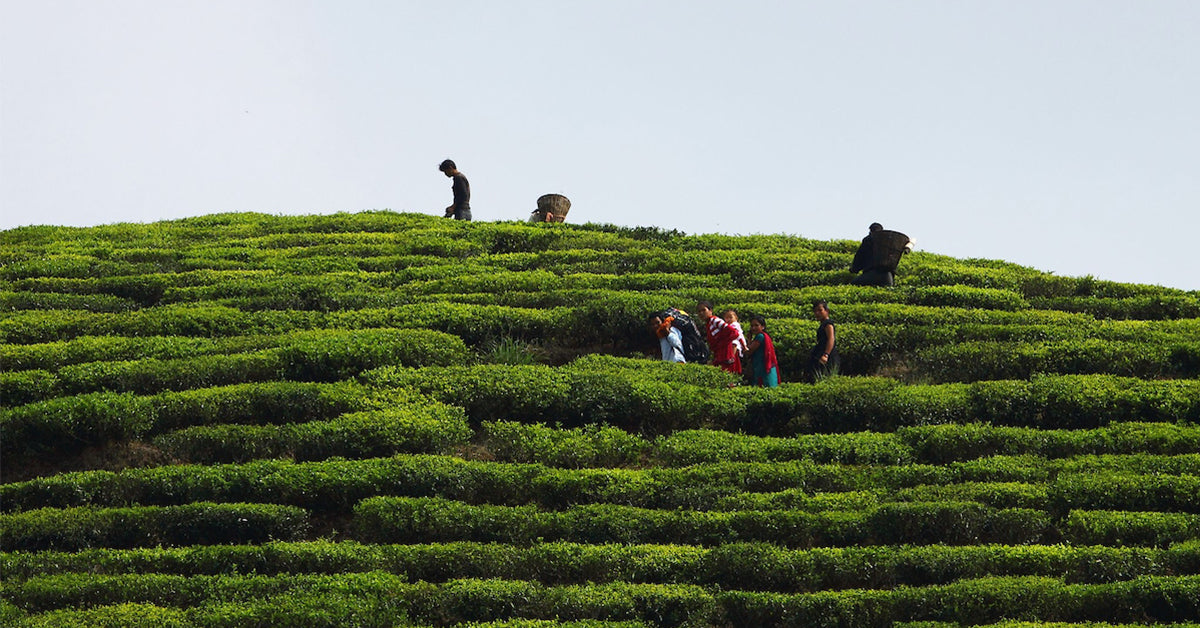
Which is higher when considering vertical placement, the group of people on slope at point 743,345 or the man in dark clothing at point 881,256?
the man in dark clothing at point 881,256

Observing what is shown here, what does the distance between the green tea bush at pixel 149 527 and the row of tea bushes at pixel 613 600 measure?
46.0 inches

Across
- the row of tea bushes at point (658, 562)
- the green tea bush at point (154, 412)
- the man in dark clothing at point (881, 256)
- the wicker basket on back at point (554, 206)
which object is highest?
the wicker basket on back at point (554, 206)

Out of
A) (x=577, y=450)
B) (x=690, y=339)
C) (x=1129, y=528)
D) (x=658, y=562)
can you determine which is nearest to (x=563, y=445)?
(x=577, y=450)

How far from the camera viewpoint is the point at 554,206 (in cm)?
3145

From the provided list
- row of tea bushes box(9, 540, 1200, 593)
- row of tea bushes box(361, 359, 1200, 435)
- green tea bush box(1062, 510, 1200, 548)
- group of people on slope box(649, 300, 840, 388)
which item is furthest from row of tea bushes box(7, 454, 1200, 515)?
group of people on slope box(649, 300, 840, 388)

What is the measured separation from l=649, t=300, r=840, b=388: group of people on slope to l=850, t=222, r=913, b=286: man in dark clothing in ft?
11.5

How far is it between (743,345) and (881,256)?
16.2ft

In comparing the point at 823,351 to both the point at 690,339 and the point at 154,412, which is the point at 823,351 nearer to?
the point at 690,339

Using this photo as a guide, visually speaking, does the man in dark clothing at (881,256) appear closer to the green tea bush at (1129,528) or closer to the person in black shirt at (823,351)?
the person in black shirt at (823,351)

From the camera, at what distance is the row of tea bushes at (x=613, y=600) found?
44.7 ft

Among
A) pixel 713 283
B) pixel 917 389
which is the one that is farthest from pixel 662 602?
pixel 713 283

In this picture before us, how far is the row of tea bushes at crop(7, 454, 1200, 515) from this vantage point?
16.4m

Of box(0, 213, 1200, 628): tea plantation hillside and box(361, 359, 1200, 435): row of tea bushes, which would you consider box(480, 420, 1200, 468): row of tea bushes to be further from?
box(361, 359, 1200, 435): row of tea bushes

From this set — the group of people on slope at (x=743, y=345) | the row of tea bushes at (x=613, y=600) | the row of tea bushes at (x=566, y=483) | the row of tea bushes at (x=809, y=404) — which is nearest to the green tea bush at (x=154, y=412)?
the row of tea bushes at (x=809, y=404)
